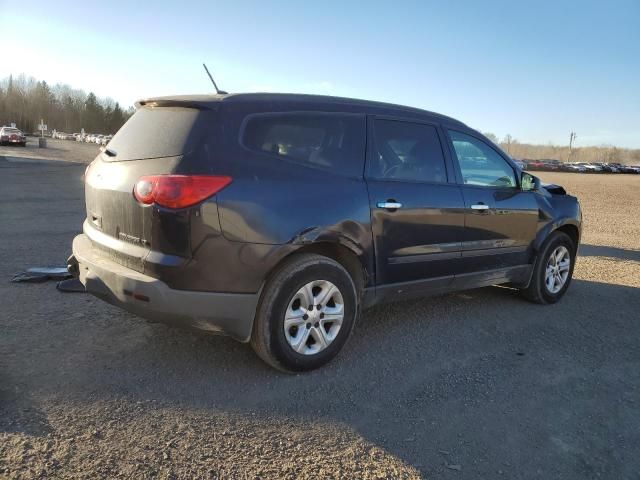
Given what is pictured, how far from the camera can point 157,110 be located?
3785 mm

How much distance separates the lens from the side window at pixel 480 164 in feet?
15.8

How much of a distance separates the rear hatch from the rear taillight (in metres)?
0.05

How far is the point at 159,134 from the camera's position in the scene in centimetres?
356

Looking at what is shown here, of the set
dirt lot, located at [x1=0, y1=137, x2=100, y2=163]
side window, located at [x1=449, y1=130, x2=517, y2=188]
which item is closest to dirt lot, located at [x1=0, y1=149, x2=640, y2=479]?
side window, located at [x1=449, y1=130, x2=517, y2=188]

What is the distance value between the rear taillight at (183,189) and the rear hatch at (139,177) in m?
0.05

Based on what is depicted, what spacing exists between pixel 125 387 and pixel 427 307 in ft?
9.95

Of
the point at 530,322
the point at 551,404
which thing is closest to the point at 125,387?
Result: the point at 551,404

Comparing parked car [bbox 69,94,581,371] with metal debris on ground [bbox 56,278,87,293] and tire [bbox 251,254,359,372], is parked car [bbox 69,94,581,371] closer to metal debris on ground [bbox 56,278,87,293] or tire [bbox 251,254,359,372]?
tire [bbox 251,254,359,372]

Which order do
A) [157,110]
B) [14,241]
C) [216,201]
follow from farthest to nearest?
[14,241]
[157,110]
[216,201]

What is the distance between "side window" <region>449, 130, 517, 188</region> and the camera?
15.8 ft

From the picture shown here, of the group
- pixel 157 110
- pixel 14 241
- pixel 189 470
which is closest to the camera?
pixel 189 470

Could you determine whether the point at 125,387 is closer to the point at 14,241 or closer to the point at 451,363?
the point at 451,363

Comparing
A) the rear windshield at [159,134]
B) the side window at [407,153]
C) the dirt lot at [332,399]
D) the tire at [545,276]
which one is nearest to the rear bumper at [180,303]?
the dirt lot at [332,399]

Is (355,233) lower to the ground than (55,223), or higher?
higher
